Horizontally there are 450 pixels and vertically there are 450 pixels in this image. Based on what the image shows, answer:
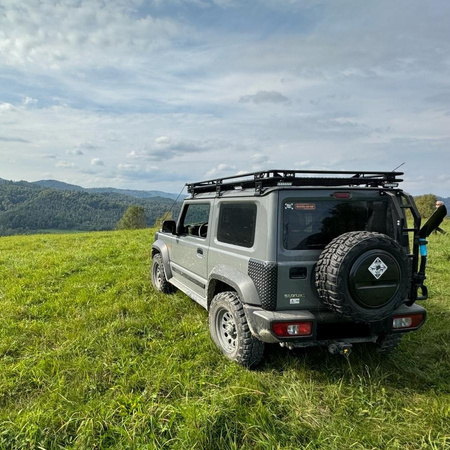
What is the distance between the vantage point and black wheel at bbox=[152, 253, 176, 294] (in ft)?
20.0

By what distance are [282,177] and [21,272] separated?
6.91m

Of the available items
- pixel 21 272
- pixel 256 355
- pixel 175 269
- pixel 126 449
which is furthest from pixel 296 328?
pixel 21 272

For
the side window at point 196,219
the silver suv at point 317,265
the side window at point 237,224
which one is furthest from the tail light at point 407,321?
the side window at point 196,219

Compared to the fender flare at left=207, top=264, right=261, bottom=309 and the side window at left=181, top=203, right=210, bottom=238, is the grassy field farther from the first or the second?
the side window at left=181, top=203, right=210, bottom=238

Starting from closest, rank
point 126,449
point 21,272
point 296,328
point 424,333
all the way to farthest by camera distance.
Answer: point 126,449, point 296,328, point 424,333, point 21,272

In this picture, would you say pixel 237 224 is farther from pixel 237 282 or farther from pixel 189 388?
pixel 189 388

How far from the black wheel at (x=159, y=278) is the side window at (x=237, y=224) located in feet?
7.57

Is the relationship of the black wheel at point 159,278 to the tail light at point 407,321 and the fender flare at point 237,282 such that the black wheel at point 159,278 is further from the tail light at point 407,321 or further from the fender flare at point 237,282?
the tail light at point 407,321

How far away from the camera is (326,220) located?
3.31 m

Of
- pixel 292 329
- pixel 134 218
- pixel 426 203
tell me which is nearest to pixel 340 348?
pixel 292 329

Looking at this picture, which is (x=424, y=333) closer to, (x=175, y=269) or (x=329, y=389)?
(x=329, y=389)

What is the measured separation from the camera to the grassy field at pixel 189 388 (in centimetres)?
254

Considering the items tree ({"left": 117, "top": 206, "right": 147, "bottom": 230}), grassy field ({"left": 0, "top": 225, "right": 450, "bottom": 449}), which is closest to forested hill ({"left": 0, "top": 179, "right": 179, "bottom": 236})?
tree ({"left": 117, "top": 206, "right": 147, "bottom": 230})

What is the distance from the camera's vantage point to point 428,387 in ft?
10.6
